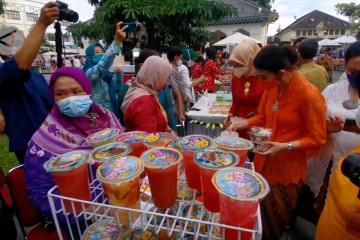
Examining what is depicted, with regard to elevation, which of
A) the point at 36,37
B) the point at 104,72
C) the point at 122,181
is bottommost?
the point at 122,181

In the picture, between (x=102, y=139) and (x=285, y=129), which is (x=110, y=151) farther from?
(x=285, y=129)

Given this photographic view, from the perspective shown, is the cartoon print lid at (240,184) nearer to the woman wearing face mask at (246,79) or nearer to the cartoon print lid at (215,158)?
the cartoon print lid at (215,158)

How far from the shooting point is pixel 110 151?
1124 millimetres

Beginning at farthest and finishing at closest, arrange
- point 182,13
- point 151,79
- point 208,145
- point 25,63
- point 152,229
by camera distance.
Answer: point 182,13, point 151,79, point 25,63, point 208,145, point 152,229

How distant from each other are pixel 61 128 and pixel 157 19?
5363 mm

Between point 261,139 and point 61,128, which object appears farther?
point 261,139

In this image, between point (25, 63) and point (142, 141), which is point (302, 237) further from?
point (25, 63)

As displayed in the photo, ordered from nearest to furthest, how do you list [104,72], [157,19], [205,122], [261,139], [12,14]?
[261,139], [104,72], [205,122], [157,19], [12,14]

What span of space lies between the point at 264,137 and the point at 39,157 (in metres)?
1.47

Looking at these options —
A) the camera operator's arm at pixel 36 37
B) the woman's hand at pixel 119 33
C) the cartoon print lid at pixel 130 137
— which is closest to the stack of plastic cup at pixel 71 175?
the cartoon print lid at pixel 130 137

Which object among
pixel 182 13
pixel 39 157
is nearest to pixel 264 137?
pixel 39 157

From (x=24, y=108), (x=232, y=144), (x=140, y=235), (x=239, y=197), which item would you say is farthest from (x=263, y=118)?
(x=24, y=108)

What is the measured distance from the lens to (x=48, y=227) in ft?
5.82

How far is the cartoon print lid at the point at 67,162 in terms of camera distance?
96 cm
